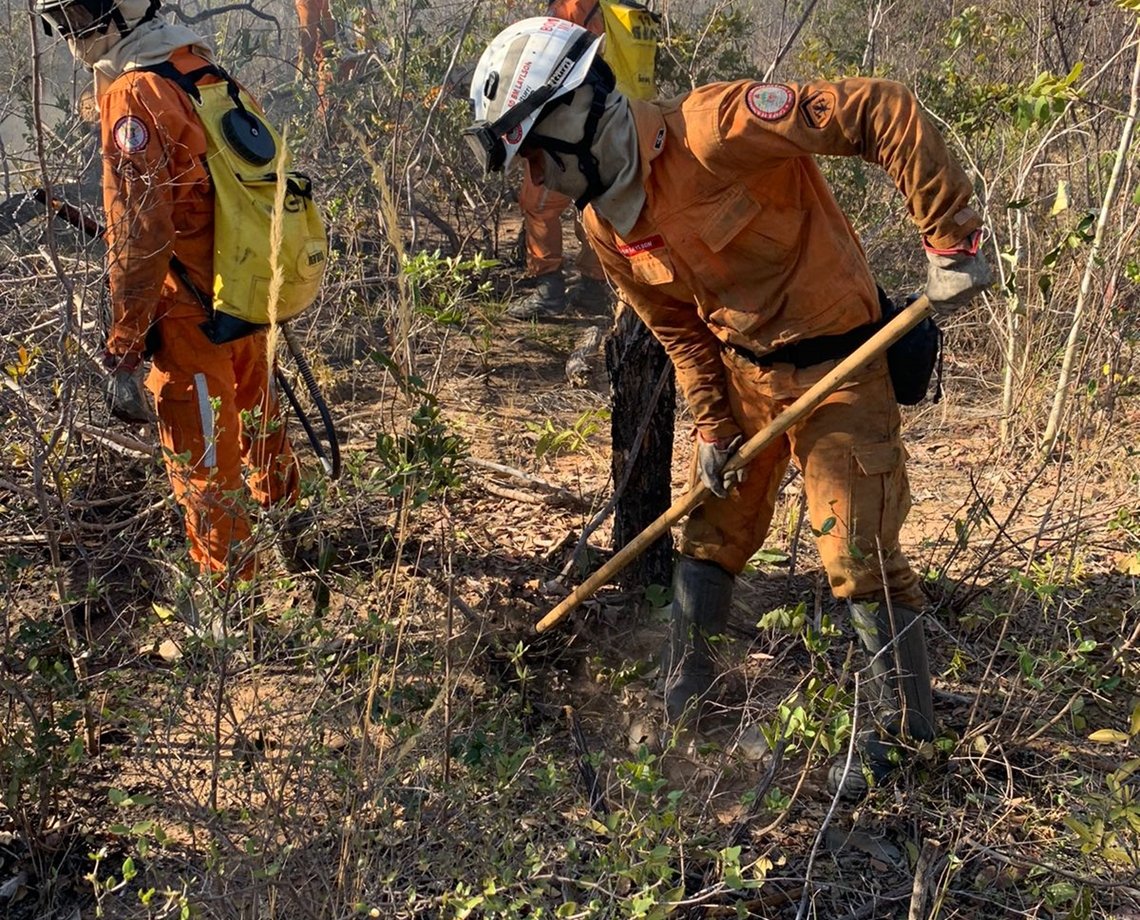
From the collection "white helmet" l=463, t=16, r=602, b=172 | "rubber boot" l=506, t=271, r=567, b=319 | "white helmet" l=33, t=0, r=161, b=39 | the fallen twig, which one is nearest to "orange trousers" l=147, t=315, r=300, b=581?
"white helmet" l=33, t=0, r=161, b=39

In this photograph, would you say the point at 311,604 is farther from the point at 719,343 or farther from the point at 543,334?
the point at 543,334

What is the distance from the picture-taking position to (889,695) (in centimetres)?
286

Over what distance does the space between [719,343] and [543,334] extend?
3.27 metres

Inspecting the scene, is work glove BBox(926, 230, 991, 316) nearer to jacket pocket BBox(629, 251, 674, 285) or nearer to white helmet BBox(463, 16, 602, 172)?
jacket pocket BBox(629, 251, 674, 285)

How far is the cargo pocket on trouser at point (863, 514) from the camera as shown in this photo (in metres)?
2.66

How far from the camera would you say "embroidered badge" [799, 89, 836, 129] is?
228 cm

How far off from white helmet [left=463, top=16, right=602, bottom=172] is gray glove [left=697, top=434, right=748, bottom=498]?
1.00 metres

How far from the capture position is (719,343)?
2953 mm

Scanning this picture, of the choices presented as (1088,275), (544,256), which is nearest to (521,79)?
(1088,275)

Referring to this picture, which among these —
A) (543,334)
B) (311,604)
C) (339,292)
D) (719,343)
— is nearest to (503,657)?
(311,604)

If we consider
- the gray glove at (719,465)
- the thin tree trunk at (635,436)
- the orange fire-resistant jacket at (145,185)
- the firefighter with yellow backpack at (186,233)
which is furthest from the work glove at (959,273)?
the orange fire-resistant jacket at (145,185)

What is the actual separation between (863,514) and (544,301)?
13.4 ft

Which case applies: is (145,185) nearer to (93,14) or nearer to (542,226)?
(93,14)

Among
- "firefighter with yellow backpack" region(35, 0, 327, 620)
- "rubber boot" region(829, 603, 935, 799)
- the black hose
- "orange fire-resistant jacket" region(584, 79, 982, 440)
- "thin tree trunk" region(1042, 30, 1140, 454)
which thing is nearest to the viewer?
"orange fire-resistant jacket" region(584, 79, 982, 440)
